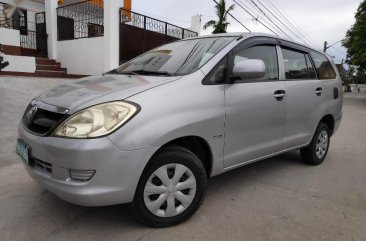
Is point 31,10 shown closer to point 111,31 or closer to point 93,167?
point 111,31

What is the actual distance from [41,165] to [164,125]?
98cm

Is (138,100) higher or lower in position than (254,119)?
higher

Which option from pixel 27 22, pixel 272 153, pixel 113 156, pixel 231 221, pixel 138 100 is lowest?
pixel 231 221

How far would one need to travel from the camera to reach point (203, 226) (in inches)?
104

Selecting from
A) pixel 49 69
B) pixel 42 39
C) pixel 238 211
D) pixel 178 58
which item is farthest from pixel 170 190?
pixel 42 39

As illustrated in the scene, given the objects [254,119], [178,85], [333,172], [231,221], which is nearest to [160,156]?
[178,85]

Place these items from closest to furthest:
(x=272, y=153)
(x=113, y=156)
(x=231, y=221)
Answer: (x=113, y=156) < (x=231, y=221) < (x=272, y=153)

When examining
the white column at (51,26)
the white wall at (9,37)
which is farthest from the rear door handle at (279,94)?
the white column at (51,26)

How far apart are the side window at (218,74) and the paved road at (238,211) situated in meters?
1.16

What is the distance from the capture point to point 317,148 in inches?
178

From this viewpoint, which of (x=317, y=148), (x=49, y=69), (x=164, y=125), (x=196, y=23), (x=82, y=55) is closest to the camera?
(x=164, y=125)

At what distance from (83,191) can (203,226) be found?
1.03 meters

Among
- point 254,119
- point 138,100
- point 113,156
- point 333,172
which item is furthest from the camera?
point 333,172

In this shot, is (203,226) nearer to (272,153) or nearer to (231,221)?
(231,221)
